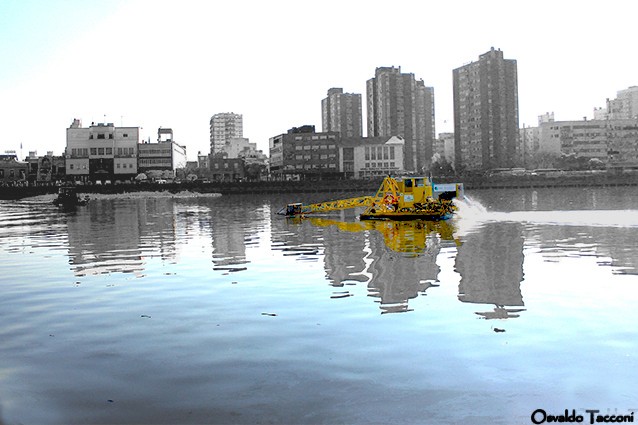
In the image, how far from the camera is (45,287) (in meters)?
22.5

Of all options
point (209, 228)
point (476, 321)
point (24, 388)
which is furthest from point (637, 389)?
point (209, 228)

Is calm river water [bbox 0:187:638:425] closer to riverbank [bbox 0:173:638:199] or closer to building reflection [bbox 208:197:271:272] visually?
building reflection [bbox 208:197:271:272]

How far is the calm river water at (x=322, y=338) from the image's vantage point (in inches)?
399

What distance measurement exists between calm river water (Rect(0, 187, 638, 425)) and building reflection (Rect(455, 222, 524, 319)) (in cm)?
12

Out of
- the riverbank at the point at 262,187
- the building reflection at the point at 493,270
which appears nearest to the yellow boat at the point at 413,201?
the building reflection at the point at 493,270

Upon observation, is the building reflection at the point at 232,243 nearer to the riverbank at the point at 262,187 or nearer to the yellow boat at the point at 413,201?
the yellow boat at the point at 413,201

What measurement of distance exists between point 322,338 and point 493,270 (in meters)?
12.1

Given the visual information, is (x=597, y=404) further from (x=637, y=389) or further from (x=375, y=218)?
(x=375, y=218)

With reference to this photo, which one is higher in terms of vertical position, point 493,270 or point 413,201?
point 413,201

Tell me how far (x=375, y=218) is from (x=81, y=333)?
1733 inches

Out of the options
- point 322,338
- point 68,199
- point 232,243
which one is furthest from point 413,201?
point 68,199

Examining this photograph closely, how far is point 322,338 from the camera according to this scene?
14234mm

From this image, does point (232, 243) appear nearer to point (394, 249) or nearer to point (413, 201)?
point (394, 249)

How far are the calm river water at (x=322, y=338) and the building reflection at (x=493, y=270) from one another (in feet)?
0.38
